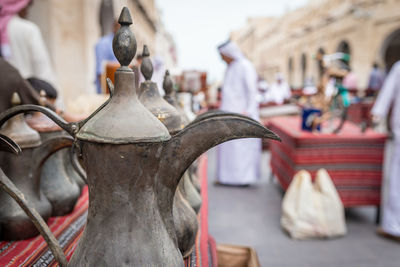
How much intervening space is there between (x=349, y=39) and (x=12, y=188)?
18.4 m

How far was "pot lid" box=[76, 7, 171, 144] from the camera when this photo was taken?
2.16ft

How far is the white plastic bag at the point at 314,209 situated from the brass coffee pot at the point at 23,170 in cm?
225

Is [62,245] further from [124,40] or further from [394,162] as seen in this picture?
[394,162]

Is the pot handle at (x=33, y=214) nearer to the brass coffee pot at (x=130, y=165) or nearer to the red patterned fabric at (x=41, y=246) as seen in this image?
the brass coffee pot at (x=130, y=165)

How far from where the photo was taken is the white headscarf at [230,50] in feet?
13.2

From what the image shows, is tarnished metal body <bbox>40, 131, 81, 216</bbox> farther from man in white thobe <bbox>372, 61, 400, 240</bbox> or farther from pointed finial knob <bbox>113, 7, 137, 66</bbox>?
man in white thobe <bbox>372, 61, 400, 240</bbox>

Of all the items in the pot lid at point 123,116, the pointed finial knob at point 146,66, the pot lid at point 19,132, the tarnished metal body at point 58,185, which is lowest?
the tarnished metal body at point 58,185

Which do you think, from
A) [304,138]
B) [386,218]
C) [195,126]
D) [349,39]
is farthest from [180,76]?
[349,39]

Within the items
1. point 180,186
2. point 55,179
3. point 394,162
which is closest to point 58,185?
point 55,179

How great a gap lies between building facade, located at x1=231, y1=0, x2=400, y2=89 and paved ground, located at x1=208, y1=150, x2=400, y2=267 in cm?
379

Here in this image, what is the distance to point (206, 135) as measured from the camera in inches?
28.2

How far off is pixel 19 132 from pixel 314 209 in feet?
7.92

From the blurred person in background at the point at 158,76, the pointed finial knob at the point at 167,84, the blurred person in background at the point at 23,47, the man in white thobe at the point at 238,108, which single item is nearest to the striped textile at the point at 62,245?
the pointed finial knob at the point at 167,84

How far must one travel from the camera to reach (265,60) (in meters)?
37.0
